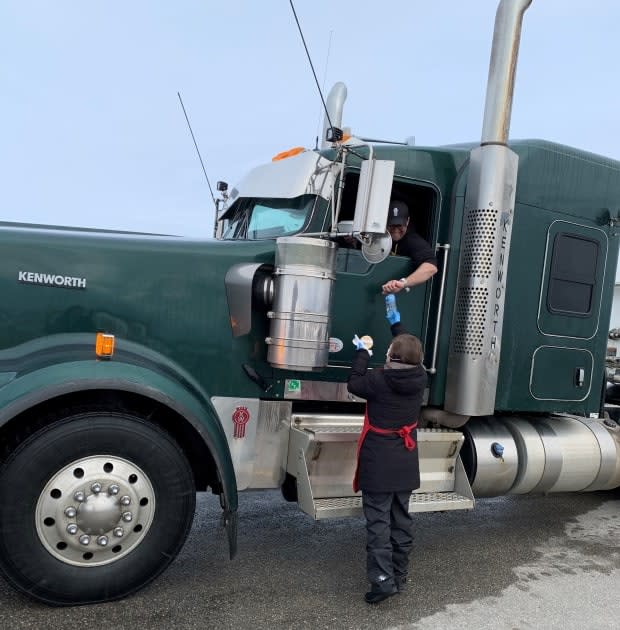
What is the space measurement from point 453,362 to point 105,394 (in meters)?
2.15

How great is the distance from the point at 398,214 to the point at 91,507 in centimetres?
242

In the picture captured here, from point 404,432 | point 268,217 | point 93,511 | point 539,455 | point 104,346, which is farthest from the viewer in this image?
point 539,455

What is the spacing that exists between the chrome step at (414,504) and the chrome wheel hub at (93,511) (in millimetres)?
982

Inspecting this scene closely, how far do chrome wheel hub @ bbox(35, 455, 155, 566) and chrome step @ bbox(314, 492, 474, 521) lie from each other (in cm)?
98

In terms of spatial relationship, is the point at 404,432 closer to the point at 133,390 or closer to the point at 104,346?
the point at 133,390

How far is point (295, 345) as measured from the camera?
3.50 m

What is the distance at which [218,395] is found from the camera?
11.8 feet

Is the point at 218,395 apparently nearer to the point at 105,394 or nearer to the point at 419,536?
the point at 105,394

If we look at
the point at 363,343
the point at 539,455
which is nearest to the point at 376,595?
the point at 363,343

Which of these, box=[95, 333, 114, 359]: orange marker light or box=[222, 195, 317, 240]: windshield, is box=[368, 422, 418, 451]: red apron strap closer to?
box=[222, 195, 317, 240]: windshield

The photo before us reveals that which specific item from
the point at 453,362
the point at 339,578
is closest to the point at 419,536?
the point at 339,578

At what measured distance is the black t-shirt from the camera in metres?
3.95

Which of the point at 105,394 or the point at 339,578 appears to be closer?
the point at 105,394

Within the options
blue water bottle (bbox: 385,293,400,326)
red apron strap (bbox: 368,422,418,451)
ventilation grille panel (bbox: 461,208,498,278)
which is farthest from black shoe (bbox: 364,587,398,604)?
ventilation grille panel (bbox: 461,208,498,278)
